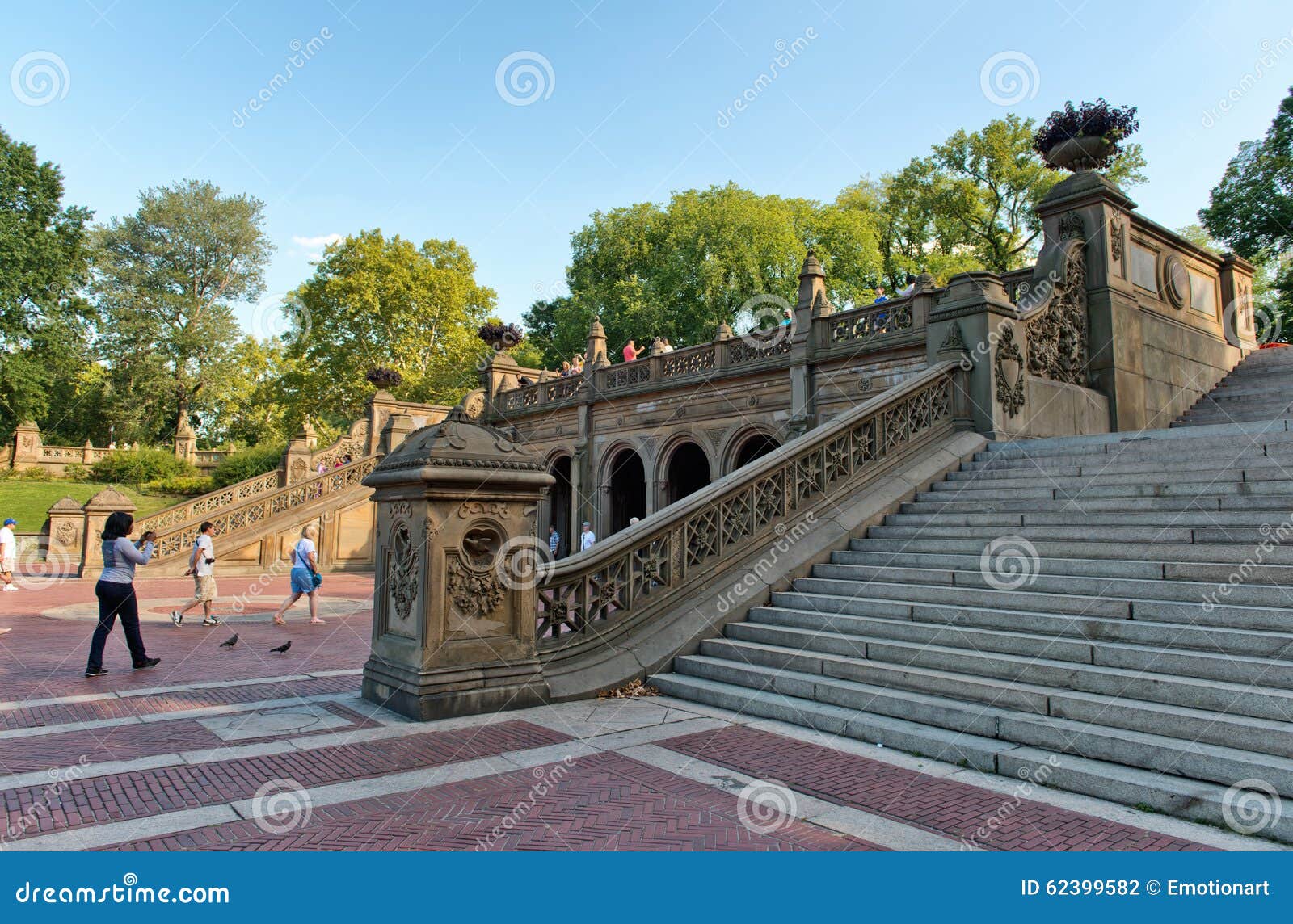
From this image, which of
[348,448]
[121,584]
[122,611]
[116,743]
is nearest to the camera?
[116,743]

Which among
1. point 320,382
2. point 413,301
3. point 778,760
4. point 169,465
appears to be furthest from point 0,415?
point 778,760

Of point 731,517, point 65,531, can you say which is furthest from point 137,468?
point 731,517

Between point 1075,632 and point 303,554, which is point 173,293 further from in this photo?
point 1075,632

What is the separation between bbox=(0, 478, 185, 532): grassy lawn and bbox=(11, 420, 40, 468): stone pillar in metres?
6.29

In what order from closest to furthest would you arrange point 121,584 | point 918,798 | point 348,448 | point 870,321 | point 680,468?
point 918,798, point 121,584, point 870,321, point 680,468, point 348,448

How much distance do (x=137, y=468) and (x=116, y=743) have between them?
152 feet

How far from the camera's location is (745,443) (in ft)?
72.2

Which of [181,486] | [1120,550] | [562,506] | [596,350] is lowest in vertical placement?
[1120,550]

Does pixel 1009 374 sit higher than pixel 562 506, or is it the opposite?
Result: pixel 1009 374

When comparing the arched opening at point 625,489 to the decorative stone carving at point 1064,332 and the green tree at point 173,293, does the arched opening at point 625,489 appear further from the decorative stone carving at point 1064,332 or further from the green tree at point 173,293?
the green tree at point 173,293

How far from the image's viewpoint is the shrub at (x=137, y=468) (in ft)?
145

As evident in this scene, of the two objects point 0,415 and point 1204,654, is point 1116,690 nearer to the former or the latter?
point 1204,654

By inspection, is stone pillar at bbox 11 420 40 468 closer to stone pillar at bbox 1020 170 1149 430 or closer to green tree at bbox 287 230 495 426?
green tree at bbox 287 230 495 426

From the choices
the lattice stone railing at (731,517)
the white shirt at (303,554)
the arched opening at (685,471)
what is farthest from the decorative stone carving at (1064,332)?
the arched opening at (685,471)
